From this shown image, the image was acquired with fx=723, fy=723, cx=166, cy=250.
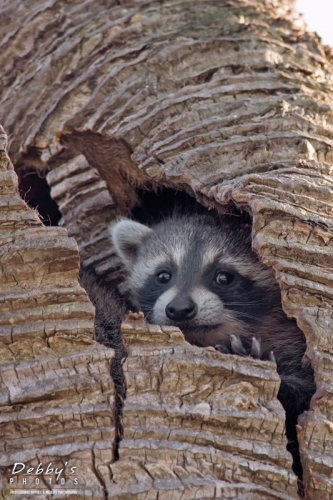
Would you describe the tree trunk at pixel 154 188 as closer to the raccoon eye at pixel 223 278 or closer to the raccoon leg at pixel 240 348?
the raccoon leg at pixel 240 348

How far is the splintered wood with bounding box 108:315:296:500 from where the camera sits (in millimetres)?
2889

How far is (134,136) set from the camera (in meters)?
4.70

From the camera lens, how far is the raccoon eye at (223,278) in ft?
17.6

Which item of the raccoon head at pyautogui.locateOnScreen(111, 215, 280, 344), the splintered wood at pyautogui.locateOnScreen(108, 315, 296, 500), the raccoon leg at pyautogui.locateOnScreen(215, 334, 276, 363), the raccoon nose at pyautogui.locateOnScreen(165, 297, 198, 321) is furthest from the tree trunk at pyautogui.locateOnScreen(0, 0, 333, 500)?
the raccoon nose at pyautogui.locateOnScreen(165, 297, 198, 321)

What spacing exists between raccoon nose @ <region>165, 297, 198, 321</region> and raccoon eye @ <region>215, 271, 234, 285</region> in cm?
65

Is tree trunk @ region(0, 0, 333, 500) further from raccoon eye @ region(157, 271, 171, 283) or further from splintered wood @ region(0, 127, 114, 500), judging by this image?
raccoon eye @ region(157, 271, 171, 283)

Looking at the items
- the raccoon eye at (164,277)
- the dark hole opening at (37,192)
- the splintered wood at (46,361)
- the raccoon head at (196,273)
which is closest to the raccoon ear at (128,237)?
the raccoon head at (196,273)

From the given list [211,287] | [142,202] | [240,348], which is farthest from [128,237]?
[240,348]

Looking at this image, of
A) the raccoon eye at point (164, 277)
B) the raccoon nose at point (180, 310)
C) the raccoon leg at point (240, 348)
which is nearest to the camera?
the raccoon leg at point (240, 348)

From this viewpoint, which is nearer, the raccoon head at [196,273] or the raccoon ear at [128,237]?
the raccoon head at [196,273]

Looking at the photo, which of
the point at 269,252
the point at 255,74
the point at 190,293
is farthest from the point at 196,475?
the point at 255,74

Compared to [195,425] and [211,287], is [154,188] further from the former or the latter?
[195,425]

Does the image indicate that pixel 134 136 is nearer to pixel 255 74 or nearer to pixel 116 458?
pixel 255 74

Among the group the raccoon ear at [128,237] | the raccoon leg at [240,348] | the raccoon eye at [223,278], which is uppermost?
the raccoon ear at [128,237]
